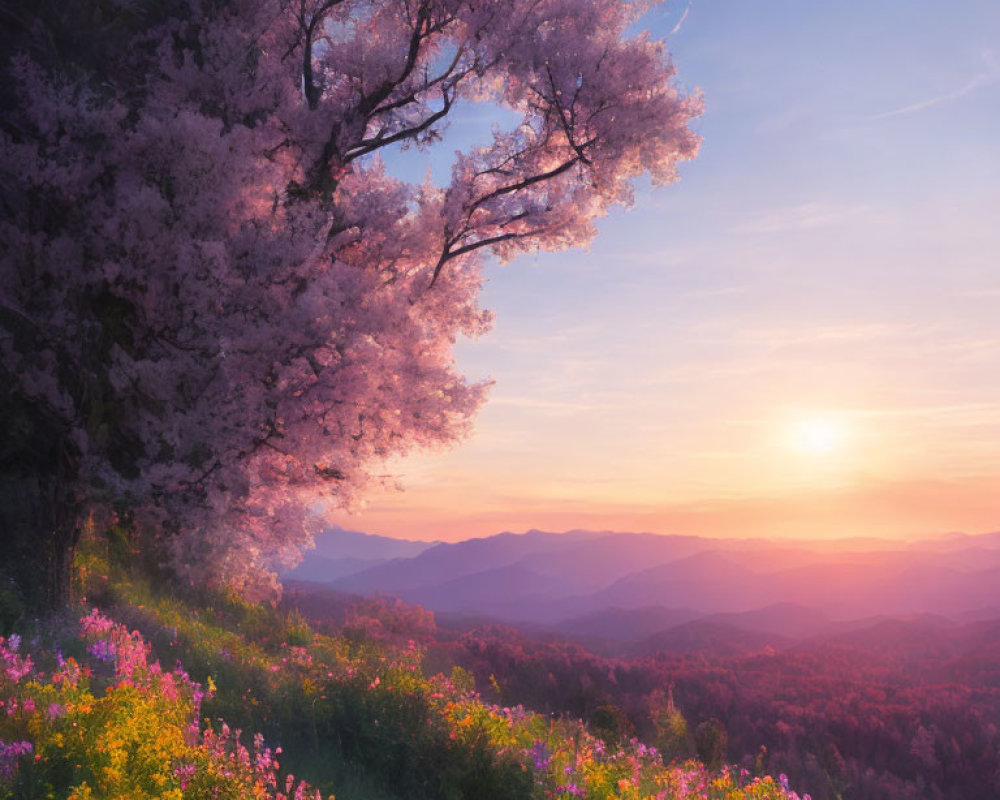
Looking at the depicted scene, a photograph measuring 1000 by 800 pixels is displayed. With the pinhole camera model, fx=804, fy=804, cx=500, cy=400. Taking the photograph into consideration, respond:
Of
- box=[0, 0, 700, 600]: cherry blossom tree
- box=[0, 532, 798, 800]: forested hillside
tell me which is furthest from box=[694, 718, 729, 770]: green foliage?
box=[0, 0, 700, 600]: cherry blossom tree

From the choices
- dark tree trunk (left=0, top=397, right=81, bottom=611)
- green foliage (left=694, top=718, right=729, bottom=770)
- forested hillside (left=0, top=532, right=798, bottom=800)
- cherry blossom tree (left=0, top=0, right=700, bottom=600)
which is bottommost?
green foliage (left=694, top=718, right=729, bottom=770)

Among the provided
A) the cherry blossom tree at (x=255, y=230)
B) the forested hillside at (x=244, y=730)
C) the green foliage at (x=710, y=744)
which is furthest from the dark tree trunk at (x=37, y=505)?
the green foliage at (x=710, y=744)

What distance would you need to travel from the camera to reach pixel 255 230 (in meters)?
13.1

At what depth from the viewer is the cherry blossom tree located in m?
12.2

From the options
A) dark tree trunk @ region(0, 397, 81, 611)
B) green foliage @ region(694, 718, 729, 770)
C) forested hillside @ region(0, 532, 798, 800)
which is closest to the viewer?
forested hillside @ region(0, 532, 798, 800)

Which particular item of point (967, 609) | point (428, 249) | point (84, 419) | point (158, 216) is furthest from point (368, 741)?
point (967, 609)

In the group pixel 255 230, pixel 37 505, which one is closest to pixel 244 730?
pixel 37 505

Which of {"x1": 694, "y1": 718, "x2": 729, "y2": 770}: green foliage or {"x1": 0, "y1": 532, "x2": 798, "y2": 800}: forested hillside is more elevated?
{"x1": 0, "y1": 532, "x2": 798, "y2": 800}: forested hillside

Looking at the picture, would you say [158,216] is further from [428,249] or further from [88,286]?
[428,249]

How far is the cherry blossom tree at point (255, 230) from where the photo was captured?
1220 centimetres

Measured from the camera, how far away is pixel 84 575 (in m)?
12.1

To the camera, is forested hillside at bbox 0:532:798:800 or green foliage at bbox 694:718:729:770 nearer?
forested hillside at bbox 0:532:798:800

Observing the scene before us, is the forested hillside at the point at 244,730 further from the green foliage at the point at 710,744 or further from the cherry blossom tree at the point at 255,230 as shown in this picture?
the green foliage at the point at 710,744

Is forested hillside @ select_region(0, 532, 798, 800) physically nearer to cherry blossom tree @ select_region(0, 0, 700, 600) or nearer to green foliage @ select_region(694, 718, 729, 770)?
cherry blossom tree @ select_region(0, 0, 700, 600)
